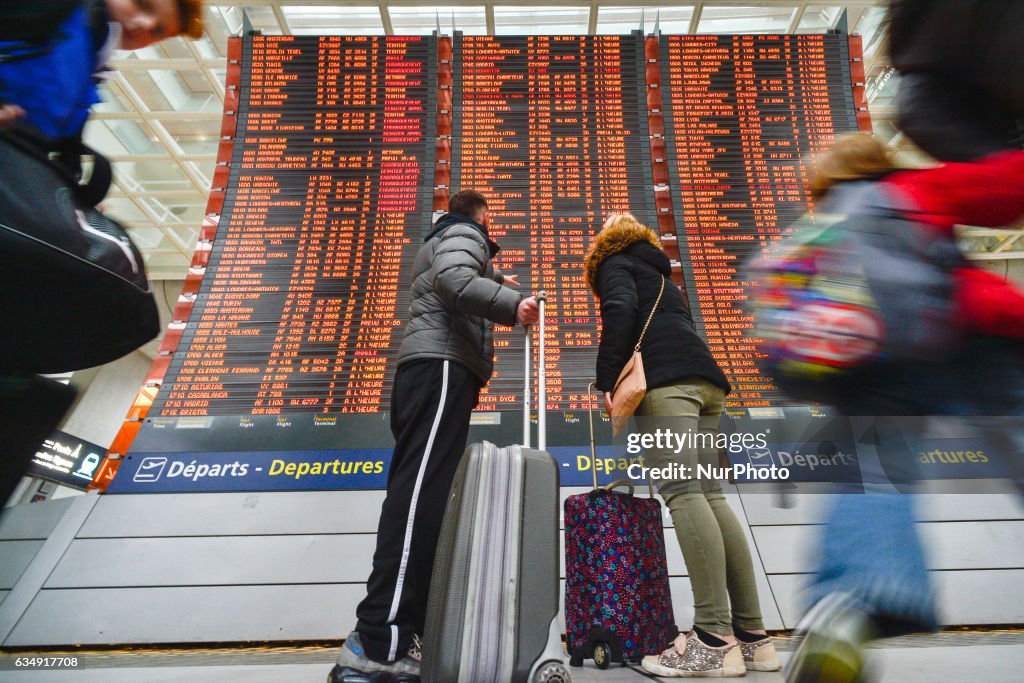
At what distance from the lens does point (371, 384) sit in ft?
12.1

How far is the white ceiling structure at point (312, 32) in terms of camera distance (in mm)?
5589

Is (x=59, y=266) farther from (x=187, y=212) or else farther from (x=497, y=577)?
(x=187, y=212)

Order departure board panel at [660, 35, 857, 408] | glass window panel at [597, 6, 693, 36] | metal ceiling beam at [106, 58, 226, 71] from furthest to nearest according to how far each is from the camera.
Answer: metal ceiling beam at [106, 58, 226, 71] < glass window panel at [597, 6, 693, 36] < departure board panel at [660, 35, 857, 408]

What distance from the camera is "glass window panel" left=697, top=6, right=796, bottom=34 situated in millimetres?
6176

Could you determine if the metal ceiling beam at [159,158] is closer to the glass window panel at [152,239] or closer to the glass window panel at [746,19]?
the glass window panel at [152,239]

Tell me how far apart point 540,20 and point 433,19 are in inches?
50.3

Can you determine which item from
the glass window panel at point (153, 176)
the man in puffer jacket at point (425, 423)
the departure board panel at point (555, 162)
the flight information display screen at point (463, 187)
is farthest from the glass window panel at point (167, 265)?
the man in puffer jacket at point (425, 423)

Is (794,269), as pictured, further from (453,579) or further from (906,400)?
(453,579)

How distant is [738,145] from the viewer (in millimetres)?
4621

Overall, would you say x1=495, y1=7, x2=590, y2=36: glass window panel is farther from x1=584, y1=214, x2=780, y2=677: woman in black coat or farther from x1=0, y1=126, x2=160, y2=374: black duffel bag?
x1=0, y1=126, x2=160, y2=374: black duffel bag

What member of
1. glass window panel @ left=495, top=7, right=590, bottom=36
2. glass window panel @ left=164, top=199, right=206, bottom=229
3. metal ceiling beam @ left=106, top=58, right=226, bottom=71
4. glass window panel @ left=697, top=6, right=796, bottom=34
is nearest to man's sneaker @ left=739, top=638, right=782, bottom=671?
glass window panel @ left=697, top=6, right=796, bottom=34

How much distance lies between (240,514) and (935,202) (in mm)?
3391

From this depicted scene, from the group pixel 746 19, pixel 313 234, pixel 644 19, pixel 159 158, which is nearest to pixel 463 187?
pixel 313 234

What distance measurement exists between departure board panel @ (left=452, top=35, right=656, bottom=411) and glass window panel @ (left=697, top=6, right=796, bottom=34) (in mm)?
1880
